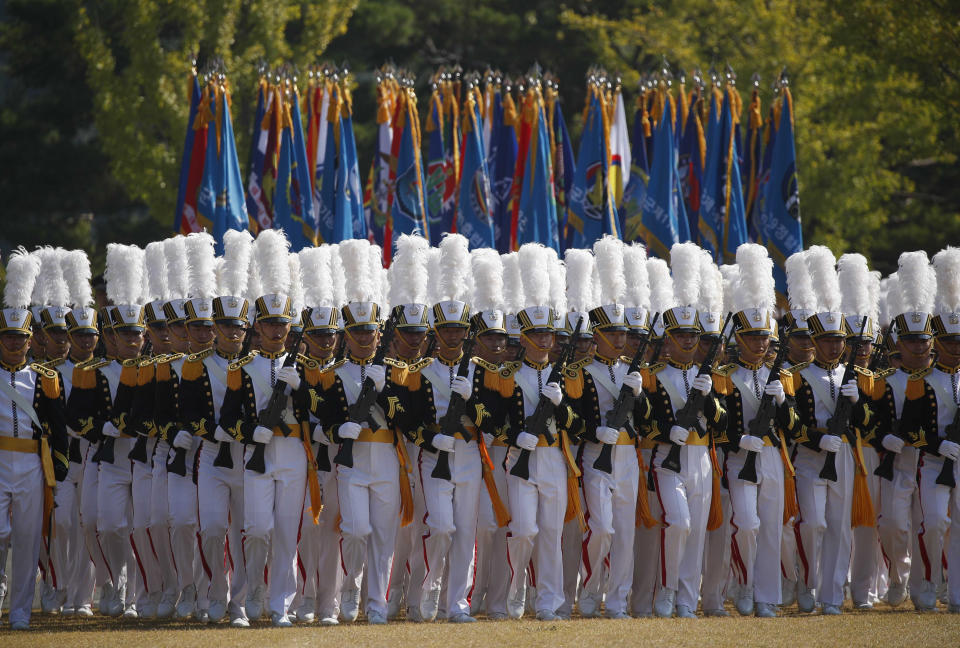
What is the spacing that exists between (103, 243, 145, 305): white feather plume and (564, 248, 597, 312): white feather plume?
3.63 m

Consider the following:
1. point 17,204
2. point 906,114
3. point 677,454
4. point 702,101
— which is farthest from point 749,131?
point 17,204

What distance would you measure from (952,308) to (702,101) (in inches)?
359

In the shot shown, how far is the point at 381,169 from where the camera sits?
1875 centimetres

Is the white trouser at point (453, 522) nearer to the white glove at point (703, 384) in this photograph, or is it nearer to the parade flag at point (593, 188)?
the white glove at point (703, 384)

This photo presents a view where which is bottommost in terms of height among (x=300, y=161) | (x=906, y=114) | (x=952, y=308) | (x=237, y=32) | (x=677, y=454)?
(x=677, y=454)

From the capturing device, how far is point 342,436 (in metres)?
10.4

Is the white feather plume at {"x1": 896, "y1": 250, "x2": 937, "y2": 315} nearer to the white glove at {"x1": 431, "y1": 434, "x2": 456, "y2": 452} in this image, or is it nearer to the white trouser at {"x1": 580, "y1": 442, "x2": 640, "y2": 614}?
the white trouser at {"x1": 580, "y1": 442, "x2": 640, "y2": 614}

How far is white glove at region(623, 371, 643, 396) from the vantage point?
1071 centimetres

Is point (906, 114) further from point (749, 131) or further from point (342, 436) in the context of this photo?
point (342, 436)

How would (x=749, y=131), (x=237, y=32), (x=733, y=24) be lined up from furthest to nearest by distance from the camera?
(x=733, y=24) → (x=237, y=32) → (x=749, y=131)

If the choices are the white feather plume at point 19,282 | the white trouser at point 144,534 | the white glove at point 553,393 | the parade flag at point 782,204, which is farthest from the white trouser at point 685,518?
the parade flag at point 782,204

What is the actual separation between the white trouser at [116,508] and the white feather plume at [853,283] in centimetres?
604

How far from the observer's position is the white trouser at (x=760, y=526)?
1087 centimetres

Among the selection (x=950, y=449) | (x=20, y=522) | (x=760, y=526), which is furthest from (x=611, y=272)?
(x=20, y=522)
